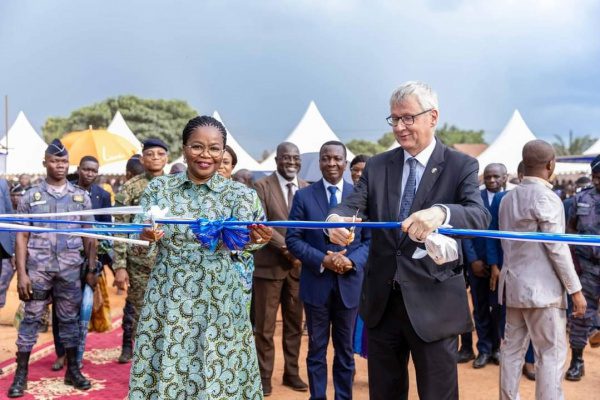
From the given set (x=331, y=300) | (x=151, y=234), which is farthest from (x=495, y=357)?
(x=151, y=234)

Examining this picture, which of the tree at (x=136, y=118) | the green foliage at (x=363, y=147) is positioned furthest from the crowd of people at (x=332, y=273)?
the green foliage at (x=363, y=147)

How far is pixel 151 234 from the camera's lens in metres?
3.24

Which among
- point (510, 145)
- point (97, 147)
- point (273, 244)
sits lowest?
point (273, 244)

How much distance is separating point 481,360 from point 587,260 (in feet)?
5.12

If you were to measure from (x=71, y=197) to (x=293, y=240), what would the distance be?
6.54 feet

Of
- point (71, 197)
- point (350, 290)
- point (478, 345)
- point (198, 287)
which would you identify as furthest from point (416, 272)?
point (478, 345)

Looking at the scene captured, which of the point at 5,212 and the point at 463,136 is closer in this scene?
the point at 5,212

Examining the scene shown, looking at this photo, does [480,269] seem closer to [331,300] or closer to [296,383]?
[296,383]

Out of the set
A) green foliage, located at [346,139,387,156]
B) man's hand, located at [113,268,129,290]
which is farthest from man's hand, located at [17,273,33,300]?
green foliage, located at [346,139,387,156]

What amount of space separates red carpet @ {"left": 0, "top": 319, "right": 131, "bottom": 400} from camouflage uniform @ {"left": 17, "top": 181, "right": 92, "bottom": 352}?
42cm

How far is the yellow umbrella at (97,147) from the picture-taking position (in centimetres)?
1431

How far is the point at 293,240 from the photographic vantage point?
17.3ft

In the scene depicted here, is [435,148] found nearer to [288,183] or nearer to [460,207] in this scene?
[460,207]

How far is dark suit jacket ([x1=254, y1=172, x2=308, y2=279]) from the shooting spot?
5.92 m
